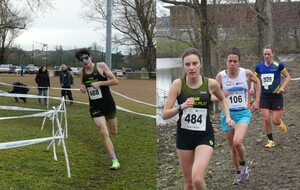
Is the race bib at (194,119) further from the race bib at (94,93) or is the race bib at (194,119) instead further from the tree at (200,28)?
the race bib at (94,93)

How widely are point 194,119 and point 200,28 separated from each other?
0.98 metres

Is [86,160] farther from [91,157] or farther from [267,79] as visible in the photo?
[267,79]

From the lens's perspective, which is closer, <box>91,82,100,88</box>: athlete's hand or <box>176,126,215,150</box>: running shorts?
<box>176,126,215,150</box>: running shorts

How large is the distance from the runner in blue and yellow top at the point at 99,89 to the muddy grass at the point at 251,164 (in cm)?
64

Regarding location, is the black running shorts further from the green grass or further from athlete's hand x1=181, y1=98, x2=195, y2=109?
the green grass

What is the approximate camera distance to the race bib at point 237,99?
11.5ft

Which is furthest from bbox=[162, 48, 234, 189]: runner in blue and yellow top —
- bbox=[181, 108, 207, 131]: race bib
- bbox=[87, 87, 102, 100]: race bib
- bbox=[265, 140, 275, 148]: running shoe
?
bbox=[265, 140, 275, 148]: running shoe

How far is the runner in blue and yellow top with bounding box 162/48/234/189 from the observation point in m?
2.50

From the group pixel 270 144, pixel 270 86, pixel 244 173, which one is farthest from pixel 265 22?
pixel 270 144

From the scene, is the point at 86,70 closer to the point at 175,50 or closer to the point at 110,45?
the point at 110,45

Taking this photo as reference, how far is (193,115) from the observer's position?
254cm

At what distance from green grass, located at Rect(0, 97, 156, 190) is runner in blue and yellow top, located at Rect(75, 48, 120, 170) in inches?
9.7

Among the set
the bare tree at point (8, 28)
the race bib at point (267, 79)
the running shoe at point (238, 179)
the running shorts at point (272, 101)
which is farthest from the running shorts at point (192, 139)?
the bare tree at point (8, 28)

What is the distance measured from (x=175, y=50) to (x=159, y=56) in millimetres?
116
